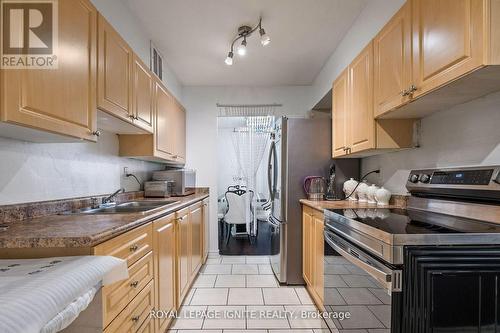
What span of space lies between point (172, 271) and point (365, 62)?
2106 mm

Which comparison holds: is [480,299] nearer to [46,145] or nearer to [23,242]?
[23,242]

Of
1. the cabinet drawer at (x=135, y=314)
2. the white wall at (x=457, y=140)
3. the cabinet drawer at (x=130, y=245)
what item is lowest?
the cabinet drawer at (x=135, y=314)

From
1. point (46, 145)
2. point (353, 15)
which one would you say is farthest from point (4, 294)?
point (353, 15)

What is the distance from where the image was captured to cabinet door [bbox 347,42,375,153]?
179 cm

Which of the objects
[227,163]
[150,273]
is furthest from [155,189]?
[227,163]

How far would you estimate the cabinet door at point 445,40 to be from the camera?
3.09ft

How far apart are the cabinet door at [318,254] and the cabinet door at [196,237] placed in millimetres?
1161

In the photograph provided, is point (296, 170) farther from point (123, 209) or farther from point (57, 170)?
point (57, 170)

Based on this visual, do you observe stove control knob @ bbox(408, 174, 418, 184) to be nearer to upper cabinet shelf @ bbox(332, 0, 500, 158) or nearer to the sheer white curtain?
upper cabinet shelf @ bbox(332, 0, 500, 158)

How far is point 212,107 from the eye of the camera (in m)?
3.64

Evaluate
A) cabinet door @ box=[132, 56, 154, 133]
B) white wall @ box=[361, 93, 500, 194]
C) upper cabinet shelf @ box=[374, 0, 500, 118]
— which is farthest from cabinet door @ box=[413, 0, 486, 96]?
cabinet door @ box=[132, 56, 154, 133]

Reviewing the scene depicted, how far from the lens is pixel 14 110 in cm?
93

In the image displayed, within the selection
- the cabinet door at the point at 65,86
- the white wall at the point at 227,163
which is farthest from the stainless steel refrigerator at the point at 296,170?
the white wall at the point at 227,163

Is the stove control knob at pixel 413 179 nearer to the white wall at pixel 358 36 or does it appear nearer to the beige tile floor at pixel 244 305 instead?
the white wall at pixel 358 36
